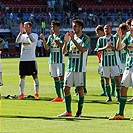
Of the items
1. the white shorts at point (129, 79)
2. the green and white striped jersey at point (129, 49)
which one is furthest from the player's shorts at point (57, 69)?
the white shorts at point (129, 79)

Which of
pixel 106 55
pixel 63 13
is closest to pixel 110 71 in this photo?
pixel 106 55

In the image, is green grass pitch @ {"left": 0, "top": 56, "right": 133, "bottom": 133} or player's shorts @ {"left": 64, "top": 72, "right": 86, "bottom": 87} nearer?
green grass pitch @ {"left": 0, "top": 56, "right": 133, "bottom": 133}

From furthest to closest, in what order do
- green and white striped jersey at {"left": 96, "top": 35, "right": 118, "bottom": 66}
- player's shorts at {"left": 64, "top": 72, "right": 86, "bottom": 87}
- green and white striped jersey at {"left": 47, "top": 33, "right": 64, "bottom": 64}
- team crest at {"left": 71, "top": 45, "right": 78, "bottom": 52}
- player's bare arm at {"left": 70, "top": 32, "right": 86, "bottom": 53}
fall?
green and white striped jersey at {"left": 47, "top": 33, "right": 64, "bottom": 64} < green and white striped jersey at {"left": 96, "top": 35, "right": 118, "bottom": 66} < team crest at {"left": 71, "top": 45, "right": 78, "bottom": 52} < player's shorts at {"left": 64, "top": 72, "right": 86, "bottom": 87} < player's bare arm at {"left": 70, "top": 32, "right": 86, "bottom": 53}

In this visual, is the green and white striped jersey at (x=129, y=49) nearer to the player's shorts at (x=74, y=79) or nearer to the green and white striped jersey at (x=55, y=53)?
the player's shorts at (x=74, y=79)

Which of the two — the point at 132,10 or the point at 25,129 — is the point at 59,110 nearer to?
the point at 25,129

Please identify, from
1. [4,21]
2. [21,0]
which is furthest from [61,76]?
[21,0]

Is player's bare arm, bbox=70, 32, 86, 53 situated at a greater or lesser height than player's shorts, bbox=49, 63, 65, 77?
greater

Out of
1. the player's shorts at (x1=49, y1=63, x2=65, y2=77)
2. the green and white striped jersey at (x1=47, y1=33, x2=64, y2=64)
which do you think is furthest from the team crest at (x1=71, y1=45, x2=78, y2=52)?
the player's shorts at (x1=49, y1=63, x2=65, y2=77)

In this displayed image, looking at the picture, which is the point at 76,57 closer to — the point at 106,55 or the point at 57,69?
the point at 106,55

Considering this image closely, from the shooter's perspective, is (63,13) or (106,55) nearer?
(106,55)

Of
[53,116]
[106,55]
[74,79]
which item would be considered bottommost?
[53,116]

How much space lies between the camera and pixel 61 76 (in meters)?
17.9

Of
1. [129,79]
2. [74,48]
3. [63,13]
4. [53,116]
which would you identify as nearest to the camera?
[129,79]

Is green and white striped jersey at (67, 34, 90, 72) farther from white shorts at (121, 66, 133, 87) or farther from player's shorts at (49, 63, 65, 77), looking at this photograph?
player's shorts at (49, 63, 65, 77)
